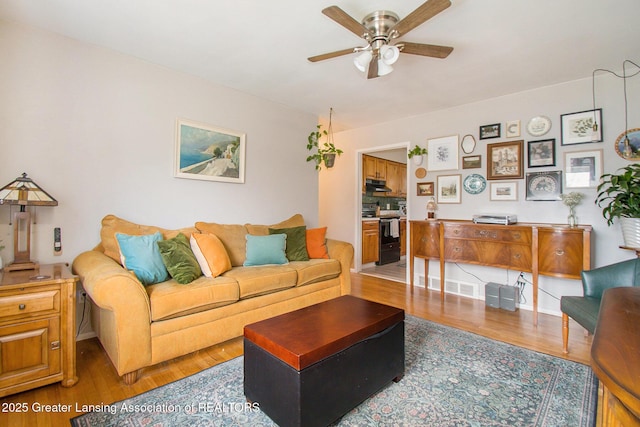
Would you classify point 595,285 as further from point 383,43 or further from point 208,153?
point 208,153

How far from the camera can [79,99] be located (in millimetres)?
2455

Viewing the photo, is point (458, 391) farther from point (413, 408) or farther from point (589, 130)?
point (589, 130)

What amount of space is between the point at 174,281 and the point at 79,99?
68.6 inches

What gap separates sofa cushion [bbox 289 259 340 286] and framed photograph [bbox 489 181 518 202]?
85.7 inches

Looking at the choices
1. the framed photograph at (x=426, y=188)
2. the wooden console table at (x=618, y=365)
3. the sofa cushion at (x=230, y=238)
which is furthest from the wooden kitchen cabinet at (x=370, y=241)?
the wooden console table at (x=618, y=365)

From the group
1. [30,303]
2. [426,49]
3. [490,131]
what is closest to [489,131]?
[490,131]

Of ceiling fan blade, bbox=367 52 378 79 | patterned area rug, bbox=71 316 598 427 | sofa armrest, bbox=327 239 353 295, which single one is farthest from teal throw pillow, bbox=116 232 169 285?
ceiling fan blade, bbox=367 52 378 79

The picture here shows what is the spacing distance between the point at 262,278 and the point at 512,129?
3.41m

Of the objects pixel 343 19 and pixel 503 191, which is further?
pixel 503 191

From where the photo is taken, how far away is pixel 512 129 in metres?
3.55

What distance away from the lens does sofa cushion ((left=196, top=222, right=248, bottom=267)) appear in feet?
9.94

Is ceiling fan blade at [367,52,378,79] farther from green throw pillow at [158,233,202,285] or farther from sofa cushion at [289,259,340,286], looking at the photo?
green throw pillow at [158,233,202,285]

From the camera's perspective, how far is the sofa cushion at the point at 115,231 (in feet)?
7.78

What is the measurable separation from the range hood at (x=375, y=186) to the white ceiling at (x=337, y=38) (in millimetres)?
2304
